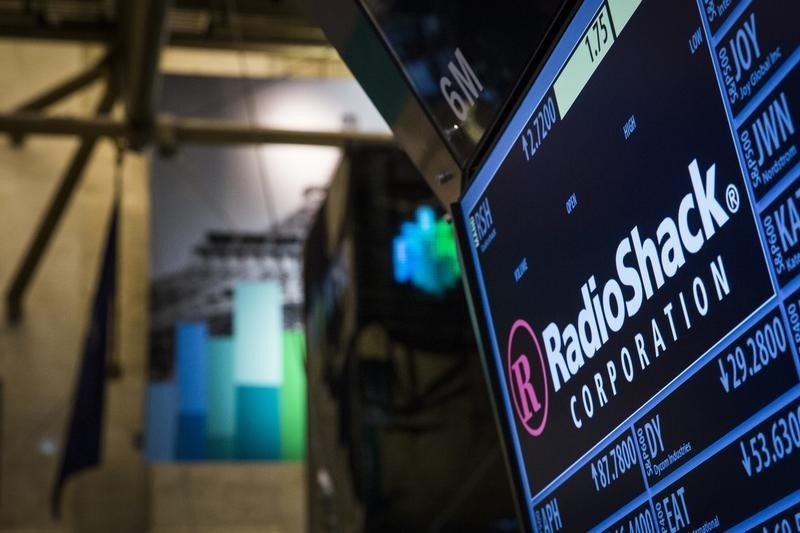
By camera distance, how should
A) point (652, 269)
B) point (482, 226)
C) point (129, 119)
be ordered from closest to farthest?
point (652, 269) → point (482, 226) → point (129, 119)

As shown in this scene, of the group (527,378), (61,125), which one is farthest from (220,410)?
(527,378)

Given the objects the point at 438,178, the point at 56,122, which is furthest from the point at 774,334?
the point at 56,122

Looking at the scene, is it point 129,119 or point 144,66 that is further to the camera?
point 129,119

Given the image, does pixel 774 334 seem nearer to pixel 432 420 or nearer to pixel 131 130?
pixel 432 420

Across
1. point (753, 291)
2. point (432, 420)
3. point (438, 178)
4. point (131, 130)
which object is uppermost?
point (131, 130)

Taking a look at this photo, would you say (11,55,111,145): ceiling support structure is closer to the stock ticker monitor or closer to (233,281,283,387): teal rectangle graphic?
(233,281,283,387): teal rectangle graphic

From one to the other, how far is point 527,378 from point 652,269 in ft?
2.49

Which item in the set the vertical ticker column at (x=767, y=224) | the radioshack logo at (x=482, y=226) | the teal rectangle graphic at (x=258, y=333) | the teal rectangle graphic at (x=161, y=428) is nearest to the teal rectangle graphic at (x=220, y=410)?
the teal rectangle graphic at (x=258, y=333)

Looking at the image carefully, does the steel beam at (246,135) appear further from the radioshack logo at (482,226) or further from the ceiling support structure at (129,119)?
the radioshack logo at (482,226)

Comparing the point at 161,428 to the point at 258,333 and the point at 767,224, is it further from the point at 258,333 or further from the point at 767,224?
the point at 767,224

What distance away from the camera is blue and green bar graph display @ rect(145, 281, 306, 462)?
45.9ft

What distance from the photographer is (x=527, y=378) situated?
11.0 feet

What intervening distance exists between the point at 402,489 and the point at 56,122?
6.52 m

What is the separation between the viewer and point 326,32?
4.08 metres
